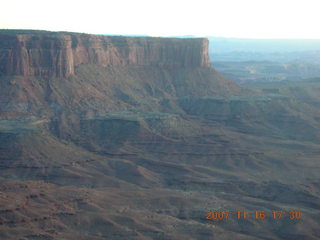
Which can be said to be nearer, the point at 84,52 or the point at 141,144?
the point at 141,144

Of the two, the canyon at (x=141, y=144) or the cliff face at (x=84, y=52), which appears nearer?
the canyon at (x=141, y=144)

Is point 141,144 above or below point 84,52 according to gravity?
below

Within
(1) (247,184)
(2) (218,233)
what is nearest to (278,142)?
(1) (247,184)

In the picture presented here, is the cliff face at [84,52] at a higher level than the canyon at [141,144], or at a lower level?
higher

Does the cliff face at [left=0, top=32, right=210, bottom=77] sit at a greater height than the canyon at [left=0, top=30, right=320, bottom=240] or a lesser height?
greater

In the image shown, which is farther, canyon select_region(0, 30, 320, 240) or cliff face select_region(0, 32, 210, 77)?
cliff face select_region(0, 32, 210, 77)
